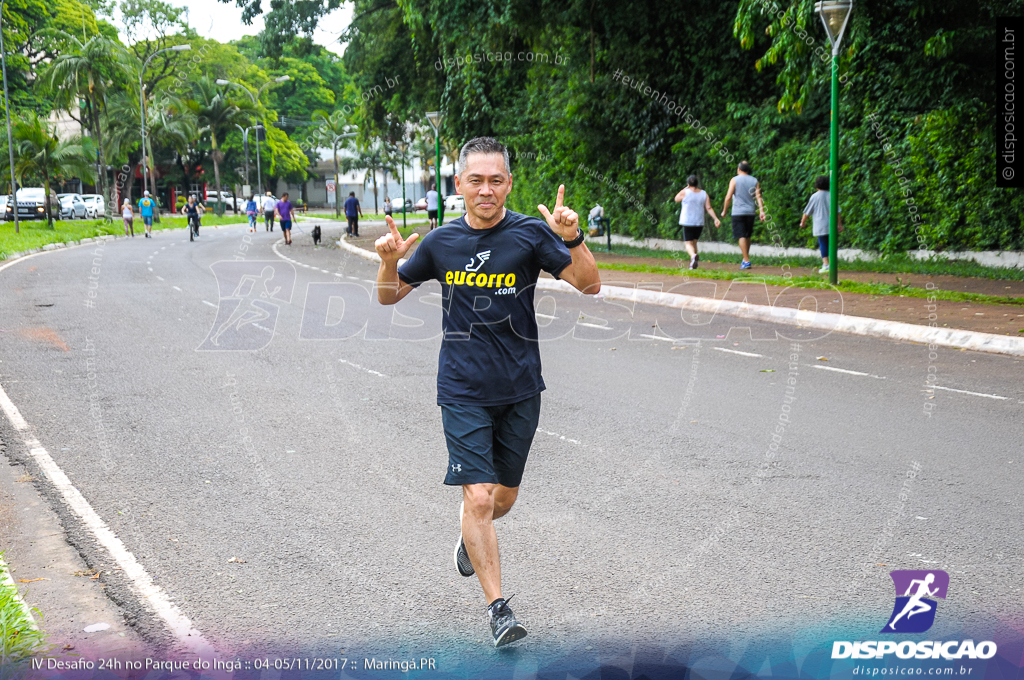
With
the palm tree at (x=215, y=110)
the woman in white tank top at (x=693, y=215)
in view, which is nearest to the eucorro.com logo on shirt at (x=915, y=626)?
the woman in white tank top at (x=693, y=215)

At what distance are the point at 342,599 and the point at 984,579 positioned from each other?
2.78 m

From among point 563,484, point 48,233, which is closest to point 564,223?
point 563,484

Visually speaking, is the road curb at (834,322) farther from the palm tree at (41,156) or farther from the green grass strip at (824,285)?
the palm tree at (41,156)

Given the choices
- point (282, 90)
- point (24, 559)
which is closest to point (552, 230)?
point (24, 559)

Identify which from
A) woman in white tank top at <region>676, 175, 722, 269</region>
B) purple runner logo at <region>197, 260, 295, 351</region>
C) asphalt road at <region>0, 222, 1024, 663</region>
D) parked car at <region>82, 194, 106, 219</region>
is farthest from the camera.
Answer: parked car at <region>82, 194, 106, 219</region>

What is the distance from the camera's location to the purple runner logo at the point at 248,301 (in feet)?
38.3

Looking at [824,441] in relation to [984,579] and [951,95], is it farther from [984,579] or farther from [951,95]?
[951,95]

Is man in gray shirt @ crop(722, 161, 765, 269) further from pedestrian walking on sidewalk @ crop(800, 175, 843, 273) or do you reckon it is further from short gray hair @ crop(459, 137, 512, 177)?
short gray hair @ crop(459, 137, 512, 177)

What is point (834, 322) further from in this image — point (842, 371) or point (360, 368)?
point (360, 368)

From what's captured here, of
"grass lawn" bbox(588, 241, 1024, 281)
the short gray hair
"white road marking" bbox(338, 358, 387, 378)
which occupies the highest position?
the short gray hair

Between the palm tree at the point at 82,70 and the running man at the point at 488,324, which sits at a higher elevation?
the palm tree at the point at 82,70

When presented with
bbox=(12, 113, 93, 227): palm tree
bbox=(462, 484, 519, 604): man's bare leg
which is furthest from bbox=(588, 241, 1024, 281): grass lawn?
bbox=(12, 113, 93, 227): palm tree

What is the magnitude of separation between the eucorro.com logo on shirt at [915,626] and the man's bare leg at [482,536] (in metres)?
1.30

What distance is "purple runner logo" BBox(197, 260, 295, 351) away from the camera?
1167cm
